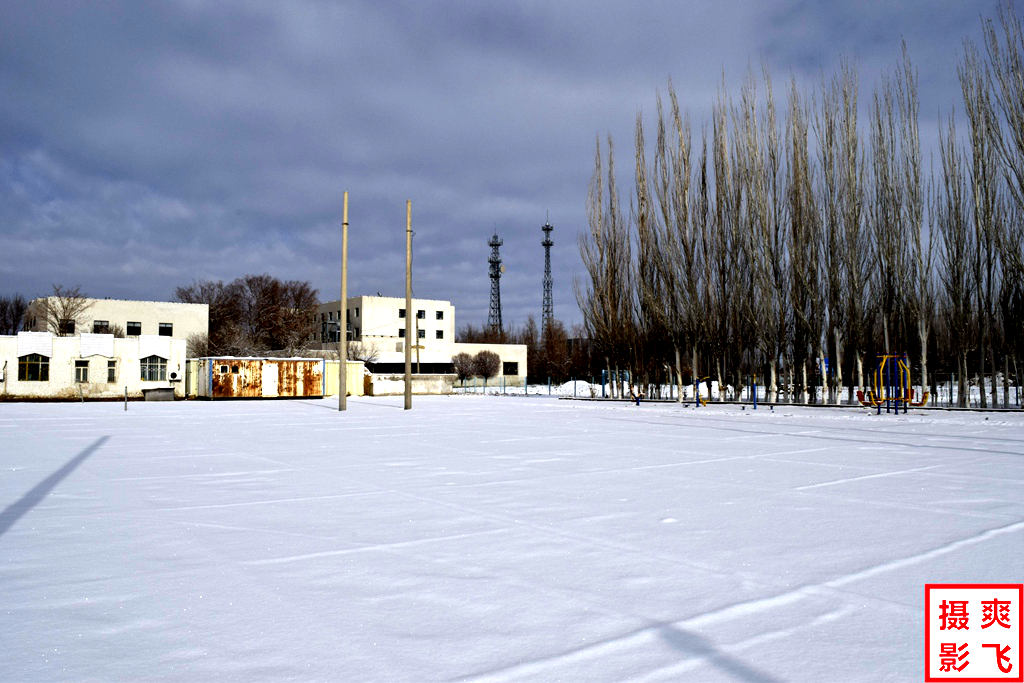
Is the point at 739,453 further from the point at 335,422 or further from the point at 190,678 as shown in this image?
the point at 335,422

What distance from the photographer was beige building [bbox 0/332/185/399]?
37875mm

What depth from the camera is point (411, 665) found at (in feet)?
9.61

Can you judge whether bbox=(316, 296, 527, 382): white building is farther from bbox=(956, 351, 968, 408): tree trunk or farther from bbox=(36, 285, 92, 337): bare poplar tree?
bbox=(956, 351, 968, 408): tree trunk

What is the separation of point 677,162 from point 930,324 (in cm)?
1293

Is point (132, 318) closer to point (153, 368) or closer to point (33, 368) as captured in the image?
point (153, 368)

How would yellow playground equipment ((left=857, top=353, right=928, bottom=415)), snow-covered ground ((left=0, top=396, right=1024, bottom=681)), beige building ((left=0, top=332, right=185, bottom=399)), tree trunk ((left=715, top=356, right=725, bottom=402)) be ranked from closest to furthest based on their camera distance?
1. snow-covered ground ((left=0, top=396, right=1024, bottom=681))
2. yellow playground equipment ((left=857, top=353, right=928, bottom=415))
3. tree trunk ((left=715, top=356, right=725, bottom=402))
4. beige building ((left=0, top=332, right=185, bottom=399))

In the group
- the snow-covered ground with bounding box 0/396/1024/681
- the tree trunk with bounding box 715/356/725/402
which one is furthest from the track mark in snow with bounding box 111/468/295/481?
the tree trunk with bounding box 715/356/725/402

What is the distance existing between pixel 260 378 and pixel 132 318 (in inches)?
858

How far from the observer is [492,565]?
4.48 m

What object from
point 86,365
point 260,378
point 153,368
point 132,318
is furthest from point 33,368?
point 132,318

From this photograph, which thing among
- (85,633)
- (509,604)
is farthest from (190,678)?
(509,604)

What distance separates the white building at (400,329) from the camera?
2980 inches

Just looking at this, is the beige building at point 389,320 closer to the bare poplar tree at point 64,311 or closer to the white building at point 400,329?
the white building at point 400,329

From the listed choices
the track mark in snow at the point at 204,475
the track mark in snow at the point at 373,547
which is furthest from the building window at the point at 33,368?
the track mark in snow at the point at 373,547
